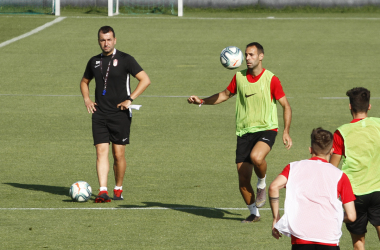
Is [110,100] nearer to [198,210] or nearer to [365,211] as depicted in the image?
[198,210]

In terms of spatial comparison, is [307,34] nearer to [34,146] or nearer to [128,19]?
[128,19]

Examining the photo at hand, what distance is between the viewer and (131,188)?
1059 centimetres

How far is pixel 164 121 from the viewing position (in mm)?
16828

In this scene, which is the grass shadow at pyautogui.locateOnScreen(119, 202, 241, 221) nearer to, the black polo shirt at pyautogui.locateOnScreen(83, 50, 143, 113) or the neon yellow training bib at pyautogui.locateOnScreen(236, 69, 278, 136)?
the neon yellow training bib at pyautogui.locateOnScreen(236, 69, 278, 136)

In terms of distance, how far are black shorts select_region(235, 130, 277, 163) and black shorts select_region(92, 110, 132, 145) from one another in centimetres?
194

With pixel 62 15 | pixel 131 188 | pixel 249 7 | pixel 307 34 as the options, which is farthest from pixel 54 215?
pixel 249 7

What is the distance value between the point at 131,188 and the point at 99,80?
1.96 m

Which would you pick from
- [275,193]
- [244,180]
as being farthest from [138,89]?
[275,193]

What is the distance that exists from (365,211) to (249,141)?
2477mm

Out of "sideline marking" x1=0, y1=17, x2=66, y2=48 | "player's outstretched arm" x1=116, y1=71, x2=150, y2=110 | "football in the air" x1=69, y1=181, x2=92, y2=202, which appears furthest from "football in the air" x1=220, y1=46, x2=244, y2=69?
"sideline marking" x1=0, y1=17, x2=66, y2=48

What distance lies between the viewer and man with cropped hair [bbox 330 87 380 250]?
247 inches

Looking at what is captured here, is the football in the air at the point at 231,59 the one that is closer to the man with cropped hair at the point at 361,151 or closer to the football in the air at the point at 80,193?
the football in the air at the point at 80,193

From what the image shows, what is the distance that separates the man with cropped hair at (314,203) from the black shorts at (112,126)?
186 inches

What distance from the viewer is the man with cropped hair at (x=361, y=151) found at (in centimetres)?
628
